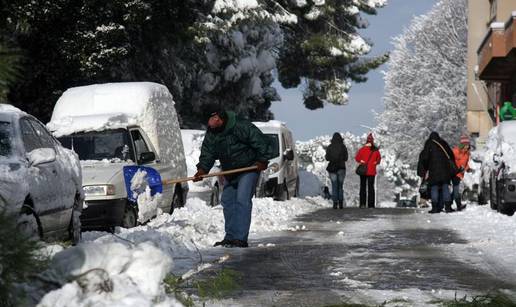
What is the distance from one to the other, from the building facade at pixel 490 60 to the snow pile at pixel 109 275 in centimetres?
2491

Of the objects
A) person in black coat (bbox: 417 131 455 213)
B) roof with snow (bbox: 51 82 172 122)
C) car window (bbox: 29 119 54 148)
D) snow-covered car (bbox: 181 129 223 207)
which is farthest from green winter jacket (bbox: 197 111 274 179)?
person in black coat (bbox: 417 131 455 213)

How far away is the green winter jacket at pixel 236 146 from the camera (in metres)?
12.6

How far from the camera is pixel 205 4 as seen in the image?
36.2m

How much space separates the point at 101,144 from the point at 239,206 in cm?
457

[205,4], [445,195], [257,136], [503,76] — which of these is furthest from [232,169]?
[503,76]

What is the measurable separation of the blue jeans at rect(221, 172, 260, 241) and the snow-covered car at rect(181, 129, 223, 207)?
8024mm

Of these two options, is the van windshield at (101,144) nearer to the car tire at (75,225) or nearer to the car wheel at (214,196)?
the car tire at (75,225)

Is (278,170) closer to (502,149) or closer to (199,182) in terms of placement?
(199,182)

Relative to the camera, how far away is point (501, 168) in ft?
61.8

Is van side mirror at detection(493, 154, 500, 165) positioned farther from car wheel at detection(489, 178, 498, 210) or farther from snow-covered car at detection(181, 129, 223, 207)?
snow-covered car at detection(181, 129, 223, 207)

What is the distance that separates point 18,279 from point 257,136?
7969 millimetres

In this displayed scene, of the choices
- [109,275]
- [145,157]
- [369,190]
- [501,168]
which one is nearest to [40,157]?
[109,275]

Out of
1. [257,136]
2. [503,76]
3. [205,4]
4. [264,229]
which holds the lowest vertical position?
[264,229]

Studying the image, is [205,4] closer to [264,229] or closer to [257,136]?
[264,229]
